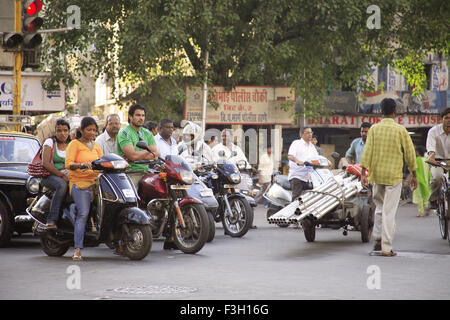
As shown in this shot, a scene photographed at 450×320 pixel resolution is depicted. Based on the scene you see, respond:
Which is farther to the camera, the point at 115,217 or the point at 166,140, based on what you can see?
the point at 166,140

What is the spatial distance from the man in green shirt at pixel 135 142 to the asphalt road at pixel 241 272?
1.10m

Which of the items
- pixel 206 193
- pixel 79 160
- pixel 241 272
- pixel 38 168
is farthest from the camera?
pixel 206 193

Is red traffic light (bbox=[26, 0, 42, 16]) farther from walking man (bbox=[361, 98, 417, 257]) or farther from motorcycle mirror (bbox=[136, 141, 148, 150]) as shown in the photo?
walking man (bbox=[361, 98, 417, 257])

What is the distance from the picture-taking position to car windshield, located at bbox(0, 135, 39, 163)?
44.2 feet

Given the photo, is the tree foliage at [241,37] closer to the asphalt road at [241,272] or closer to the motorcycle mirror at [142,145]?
the asphalt road at [241,272]

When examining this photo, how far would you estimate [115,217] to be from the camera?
10594mm

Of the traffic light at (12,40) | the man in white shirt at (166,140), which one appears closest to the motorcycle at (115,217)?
the man in white shirt at (166,140)

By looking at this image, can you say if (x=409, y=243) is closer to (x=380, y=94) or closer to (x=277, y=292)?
(x=277, y=292)

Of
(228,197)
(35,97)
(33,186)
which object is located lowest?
(228,197)

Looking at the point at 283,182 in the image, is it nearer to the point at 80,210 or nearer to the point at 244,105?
the point at 80,210

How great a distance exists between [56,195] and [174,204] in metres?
1.47

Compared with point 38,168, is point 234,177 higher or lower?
lower

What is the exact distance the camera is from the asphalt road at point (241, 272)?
7680mm

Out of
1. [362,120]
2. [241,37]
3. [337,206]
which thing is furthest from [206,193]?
[362,120]
